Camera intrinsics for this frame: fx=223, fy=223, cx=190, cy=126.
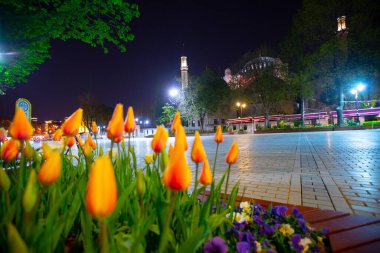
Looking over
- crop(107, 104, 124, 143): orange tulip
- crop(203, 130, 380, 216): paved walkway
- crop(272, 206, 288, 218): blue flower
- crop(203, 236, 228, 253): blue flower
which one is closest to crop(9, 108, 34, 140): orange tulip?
crop(107, 104, 124, 143): orange tulip

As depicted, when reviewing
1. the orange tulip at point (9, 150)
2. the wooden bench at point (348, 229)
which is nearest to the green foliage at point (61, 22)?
the orange tulip at point (9, 150)

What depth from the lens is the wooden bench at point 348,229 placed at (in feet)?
4.62

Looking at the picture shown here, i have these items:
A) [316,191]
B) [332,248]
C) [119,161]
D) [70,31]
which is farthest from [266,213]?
[70,31]

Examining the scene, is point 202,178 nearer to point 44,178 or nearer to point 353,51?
point 44,178

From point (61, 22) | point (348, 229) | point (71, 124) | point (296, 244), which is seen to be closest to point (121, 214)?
point (71, 124)

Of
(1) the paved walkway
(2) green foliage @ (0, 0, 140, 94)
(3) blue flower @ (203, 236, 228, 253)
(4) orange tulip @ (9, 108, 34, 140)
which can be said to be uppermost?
(2) green foliage @ (0, 0, 140, 94)

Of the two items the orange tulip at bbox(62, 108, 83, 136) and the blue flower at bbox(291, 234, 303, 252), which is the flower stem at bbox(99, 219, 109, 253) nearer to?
the orange tulip at bbox(62, 108, 83, 136)

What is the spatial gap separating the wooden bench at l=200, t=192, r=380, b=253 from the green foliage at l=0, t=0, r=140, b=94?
22.0ft

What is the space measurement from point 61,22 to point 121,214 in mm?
6559

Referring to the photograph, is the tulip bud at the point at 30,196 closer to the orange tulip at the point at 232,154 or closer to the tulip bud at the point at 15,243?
the tulip bud at the point at 15,243

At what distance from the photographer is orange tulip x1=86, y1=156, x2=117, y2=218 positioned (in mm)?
580

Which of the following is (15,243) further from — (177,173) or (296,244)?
(296,244)

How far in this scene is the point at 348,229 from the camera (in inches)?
64.4

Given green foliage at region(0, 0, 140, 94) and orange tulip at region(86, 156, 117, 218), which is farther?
green foliage at region(0, 0, 140, 94)
